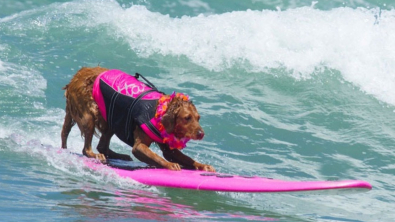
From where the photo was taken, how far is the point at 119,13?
46.8 ft

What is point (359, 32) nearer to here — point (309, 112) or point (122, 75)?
point (309, 112)

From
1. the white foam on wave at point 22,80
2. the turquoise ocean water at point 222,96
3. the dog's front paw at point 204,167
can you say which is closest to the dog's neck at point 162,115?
the dog's front paw at point 204,167

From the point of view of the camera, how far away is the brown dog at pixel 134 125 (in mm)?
6613

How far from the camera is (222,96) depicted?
11.2 metres

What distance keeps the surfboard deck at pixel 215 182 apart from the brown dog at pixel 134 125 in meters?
0.18

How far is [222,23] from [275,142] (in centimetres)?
484

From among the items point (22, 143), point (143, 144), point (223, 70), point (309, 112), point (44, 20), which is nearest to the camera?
point (143, 144)

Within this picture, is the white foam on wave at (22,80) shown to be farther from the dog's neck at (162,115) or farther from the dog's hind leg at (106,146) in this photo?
the dog's neck at (162,115)

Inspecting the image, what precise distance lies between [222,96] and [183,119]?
185 inches

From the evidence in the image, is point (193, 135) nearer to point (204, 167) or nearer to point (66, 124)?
point (204, 167)

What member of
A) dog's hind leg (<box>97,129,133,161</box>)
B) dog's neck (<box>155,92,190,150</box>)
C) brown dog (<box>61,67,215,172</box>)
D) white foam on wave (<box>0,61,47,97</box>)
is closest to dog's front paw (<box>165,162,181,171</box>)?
brown dog (<box>61,67,215,172</box>)

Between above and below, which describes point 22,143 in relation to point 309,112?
below

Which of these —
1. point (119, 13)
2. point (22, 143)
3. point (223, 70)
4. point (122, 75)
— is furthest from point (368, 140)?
point (119, 13)

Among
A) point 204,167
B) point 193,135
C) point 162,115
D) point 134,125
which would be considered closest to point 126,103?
point 134,125
